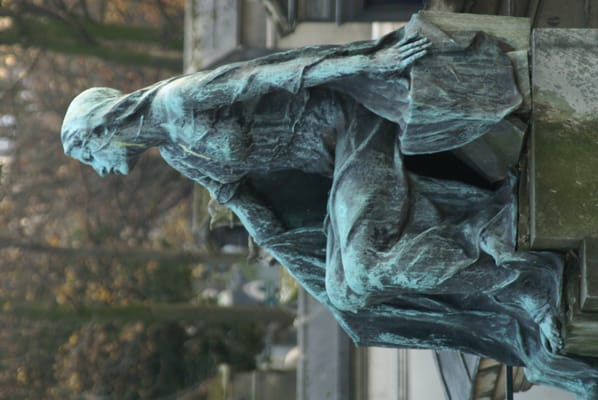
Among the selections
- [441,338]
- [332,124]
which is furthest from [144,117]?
[441,338]

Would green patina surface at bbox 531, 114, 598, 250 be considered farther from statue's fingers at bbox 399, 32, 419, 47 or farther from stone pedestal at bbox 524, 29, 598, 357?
statue's fingers at bbox 399, 32, 419, 47

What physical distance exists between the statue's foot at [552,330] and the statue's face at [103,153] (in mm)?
1908

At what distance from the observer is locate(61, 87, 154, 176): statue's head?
13.4ft

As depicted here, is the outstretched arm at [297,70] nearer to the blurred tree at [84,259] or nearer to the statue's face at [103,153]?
the statue's face at [103,153]

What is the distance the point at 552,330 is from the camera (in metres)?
3.90

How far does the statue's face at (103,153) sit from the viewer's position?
4117mm

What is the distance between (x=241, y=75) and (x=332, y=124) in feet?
1.48

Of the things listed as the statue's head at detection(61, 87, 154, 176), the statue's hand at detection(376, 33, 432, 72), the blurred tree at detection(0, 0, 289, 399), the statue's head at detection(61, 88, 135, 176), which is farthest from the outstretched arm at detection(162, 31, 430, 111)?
the blurred tree at detection(0, 0, 289, 399)

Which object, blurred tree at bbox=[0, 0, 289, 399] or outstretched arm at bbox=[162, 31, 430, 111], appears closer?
outstretched arm at bbox=[162, 31, 430, 111]

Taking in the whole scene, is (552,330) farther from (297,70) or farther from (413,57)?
(297,70)

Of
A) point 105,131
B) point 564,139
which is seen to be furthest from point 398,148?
point 105,131

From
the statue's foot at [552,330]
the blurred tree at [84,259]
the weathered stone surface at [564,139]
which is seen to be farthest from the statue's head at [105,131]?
the blurred tree at [84,259]

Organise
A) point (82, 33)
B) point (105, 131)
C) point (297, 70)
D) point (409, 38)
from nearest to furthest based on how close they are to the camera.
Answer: point (409, 38) < point (297, 70) < point (105, 131) < point (82, 33)

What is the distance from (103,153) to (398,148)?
4.21 feet
